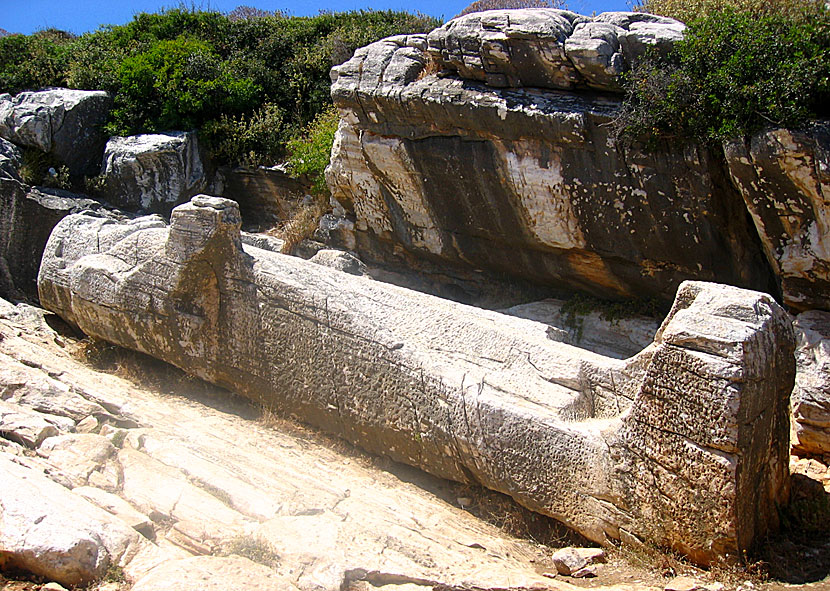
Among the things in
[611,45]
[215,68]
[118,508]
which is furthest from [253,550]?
[215,68]

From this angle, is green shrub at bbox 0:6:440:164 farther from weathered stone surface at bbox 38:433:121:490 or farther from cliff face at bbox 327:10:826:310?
weathered stone surface at bbox 38:433:121:490

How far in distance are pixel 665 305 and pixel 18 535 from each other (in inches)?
243

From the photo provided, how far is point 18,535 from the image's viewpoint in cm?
344

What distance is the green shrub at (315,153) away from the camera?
386 inches

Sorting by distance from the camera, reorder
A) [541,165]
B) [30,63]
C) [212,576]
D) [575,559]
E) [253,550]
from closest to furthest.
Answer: [212,576] < [253,550] < [575,559] < [541,165] < [30,63]

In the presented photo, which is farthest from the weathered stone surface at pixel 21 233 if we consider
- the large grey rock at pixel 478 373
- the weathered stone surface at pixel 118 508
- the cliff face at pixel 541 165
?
the weathered stone surface at pixel 118 508

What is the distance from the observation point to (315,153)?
9.85 m

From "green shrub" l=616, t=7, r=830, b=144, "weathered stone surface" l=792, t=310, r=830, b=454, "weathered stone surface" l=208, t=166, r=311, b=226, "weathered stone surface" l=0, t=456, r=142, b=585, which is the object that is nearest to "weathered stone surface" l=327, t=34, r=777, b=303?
"green shrub" l=616, t=7, r=830, b=144

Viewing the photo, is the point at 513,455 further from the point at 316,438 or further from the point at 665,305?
the point at 665,305

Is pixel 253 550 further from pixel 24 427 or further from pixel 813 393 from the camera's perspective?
pixel 813 393

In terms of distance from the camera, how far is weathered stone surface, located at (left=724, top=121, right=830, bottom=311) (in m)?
5.74

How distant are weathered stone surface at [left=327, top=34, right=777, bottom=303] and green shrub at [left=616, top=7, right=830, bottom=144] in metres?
0.27

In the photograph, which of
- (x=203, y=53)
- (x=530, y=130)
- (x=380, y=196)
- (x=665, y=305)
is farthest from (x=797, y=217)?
(x=203, y=53)

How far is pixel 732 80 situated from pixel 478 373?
3626 millimetres
